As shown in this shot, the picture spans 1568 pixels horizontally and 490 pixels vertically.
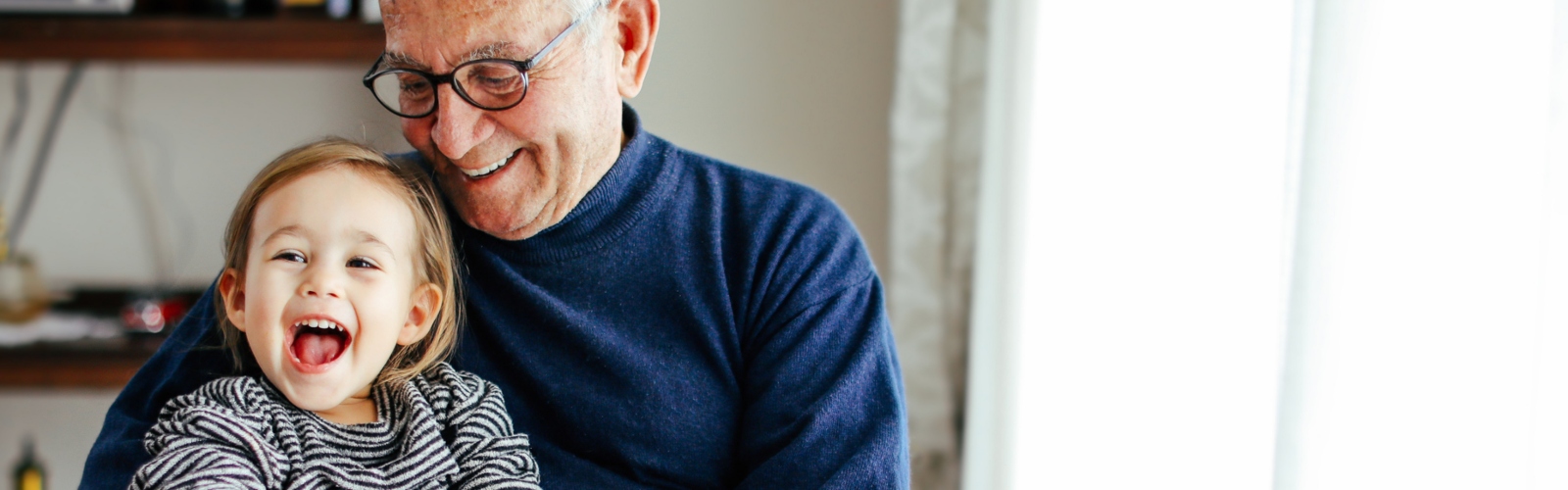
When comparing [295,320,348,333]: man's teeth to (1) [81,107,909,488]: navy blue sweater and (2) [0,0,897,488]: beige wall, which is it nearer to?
(1) [81,107,909,488]: navy blue sweater

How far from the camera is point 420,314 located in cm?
124

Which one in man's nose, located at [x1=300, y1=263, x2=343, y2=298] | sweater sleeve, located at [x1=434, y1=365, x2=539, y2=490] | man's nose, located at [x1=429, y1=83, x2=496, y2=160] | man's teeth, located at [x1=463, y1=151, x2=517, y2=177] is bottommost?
sweater sleeve, located at [x1=434, y1=365, x2=539, y2=490]

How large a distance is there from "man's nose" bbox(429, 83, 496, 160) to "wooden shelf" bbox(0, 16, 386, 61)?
112 cm

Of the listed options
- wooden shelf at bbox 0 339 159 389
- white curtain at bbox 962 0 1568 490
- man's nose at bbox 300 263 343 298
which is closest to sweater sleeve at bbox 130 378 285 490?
man's nose at bbox 300 263 343 298

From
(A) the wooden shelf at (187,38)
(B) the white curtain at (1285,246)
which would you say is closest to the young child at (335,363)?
(B) the white curtain at (1285,246)

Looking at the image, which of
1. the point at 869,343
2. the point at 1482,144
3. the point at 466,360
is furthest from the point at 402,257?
the point at 1482,144

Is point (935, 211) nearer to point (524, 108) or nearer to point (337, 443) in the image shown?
point (524, 108)

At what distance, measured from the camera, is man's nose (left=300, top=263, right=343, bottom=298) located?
109 centimetres

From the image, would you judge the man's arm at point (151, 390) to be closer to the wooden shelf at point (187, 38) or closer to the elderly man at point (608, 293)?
the elderly man at point (608, 293)

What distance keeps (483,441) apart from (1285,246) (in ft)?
2.57

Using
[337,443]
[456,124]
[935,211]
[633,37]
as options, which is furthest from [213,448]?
[935,211]

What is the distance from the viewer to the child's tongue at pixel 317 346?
3.69 ft

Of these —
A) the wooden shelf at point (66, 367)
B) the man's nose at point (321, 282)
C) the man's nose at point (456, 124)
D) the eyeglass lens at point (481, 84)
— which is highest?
the eyeglass lens at point (481, 84)

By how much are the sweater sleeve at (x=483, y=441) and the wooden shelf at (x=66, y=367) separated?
1.32 meters
